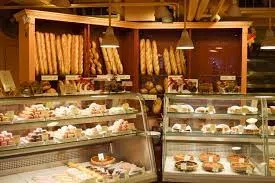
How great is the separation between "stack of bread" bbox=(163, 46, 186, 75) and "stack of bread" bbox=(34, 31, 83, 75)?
1592mm

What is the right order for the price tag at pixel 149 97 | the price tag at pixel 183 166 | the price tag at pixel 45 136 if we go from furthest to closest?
the price tag at pixel 149 97 < the price tag at pixel 183 166 < the price tag at pixel 45 136

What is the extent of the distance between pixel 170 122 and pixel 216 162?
810 mm

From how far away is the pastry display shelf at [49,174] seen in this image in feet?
11.9

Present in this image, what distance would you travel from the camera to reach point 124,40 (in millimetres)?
7051

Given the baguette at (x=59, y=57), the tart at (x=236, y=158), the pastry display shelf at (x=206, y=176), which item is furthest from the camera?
the baguette at (x=59, y=57)

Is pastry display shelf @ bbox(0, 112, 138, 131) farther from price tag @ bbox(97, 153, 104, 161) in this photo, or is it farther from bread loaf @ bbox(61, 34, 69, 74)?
bread loaf @ bbox(61, 34, 69, 74)

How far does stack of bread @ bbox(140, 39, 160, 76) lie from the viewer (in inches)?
265

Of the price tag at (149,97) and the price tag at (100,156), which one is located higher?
the price tag at (149,97)

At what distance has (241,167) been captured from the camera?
426cm

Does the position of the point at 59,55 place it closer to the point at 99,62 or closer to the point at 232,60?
the point at 99,62

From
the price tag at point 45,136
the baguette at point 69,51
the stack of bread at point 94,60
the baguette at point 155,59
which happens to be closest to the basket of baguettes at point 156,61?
the baguette at point 155,59

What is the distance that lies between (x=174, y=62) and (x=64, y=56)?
203cm

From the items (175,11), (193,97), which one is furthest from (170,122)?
(175,11)

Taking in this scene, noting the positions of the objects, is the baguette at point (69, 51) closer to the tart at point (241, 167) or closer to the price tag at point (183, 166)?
the price tag at point (183, 166)
